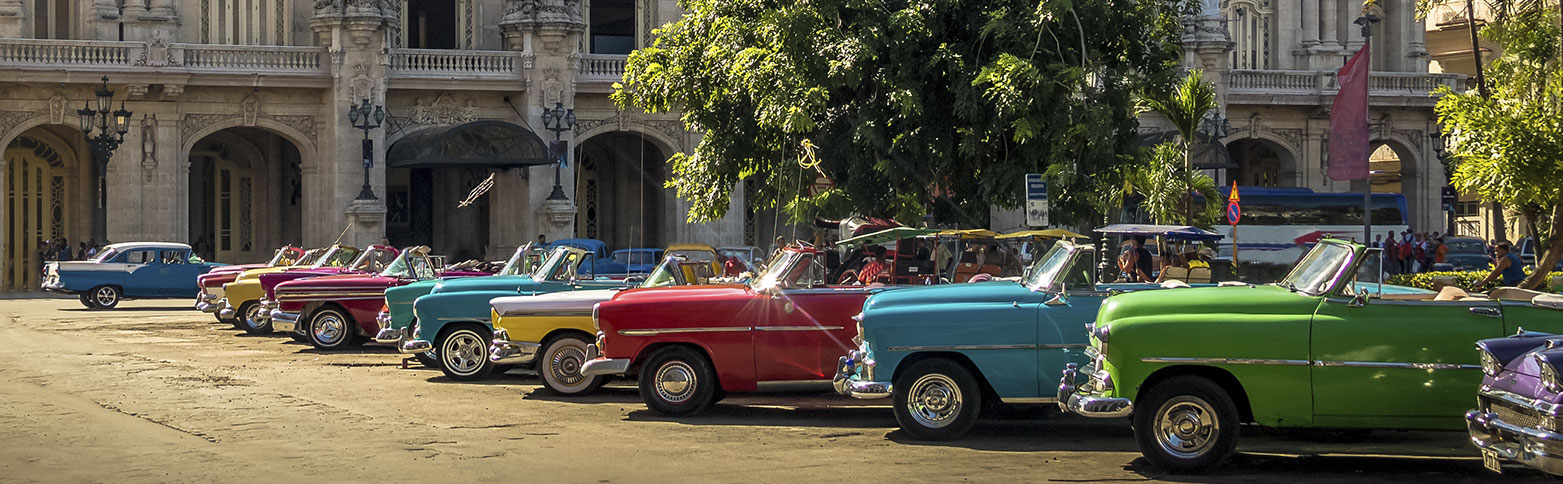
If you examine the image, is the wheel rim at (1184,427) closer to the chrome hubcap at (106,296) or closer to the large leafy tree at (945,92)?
the large leafy tree at (945,92)

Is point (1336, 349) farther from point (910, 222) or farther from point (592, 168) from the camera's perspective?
point (592, 168)

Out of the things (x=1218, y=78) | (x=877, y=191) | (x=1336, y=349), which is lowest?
(x=1336, y=349)

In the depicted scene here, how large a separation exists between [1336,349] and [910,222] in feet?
32.0

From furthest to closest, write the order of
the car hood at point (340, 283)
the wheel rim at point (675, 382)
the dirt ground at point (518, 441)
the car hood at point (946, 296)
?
the car hood at point (340, 283) → the wheel rim at point (675, 382) → the car hood at point (946, 296) → the dirt ground at point (518, 441)

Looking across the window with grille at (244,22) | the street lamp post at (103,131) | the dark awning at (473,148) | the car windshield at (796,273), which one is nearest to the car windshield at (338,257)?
the dark awning at (473,148)

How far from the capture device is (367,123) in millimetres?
38719

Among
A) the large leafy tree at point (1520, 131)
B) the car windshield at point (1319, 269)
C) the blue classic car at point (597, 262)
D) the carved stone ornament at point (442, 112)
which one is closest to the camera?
the car windshield at point (1319, 269)

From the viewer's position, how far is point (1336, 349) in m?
10.6

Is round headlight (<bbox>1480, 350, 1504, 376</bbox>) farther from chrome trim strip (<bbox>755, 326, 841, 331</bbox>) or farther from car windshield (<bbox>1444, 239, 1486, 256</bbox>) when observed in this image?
car windshield (<bbox>1444, 239, 1486, 256</bbox>)

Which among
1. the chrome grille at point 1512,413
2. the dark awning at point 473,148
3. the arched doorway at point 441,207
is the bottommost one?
the chrome grille at point 1512,413

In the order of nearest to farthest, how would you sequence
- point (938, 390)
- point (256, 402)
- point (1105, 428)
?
1. point (938, 390)
2. point (1105, 428)
3. point (256, 402)

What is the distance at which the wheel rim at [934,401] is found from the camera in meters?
12.6

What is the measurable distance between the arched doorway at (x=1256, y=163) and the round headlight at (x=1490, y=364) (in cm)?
3974

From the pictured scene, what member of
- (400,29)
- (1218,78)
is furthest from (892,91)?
(1218,78)
